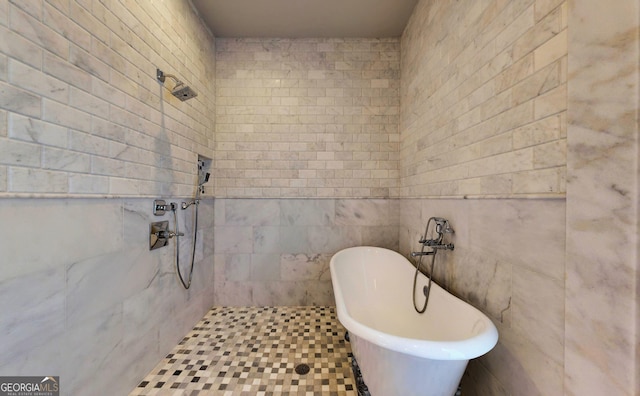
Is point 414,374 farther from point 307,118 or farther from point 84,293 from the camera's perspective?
point 307,118

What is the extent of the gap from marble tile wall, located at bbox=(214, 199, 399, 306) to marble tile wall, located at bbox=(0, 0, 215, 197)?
0.72 m

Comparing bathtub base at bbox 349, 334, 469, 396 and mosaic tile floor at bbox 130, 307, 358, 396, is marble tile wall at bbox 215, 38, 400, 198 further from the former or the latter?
bathtub base at bbox 349, 334, 469, 396

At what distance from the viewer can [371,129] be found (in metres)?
2.56

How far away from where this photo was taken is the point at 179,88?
171 cm

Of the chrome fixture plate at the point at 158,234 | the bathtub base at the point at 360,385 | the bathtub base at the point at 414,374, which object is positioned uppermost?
the chrome fixture plate at the point at 158,234

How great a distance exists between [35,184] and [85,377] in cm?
94

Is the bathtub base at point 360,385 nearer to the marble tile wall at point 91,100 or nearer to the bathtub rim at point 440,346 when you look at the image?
the bathtub rim at point 440,346

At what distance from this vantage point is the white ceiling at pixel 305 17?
208 centimetres

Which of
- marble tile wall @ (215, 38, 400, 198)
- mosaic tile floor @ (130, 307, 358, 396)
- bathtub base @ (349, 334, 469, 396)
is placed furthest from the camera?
marble tile wall @ (215, 38, 400, 198)

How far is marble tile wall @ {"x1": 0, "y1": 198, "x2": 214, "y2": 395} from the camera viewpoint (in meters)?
0.90

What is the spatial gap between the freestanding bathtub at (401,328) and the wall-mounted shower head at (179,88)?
66.0 inches

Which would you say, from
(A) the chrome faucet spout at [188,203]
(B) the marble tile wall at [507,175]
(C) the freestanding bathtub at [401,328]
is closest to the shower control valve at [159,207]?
(A) the chrome faucet spout at [188,203]

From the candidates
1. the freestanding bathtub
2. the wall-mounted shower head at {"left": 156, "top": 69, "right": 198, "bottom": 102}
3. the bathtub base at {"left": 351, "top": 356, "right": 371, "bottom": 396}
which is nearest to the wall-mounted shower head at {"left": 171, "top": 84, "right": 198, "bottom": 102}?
the wall-mounted shower head at {"left": 156, "top": 69, "right": 198, "bottom": 102}

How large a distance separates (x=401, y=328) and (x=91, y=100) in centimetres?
230
